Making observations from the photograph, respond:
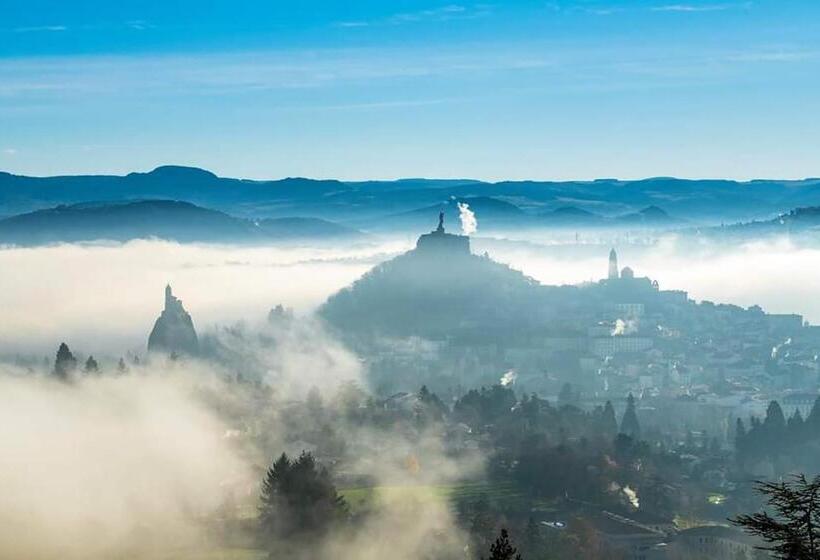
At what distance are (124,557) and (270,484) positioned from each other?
1102 centimetres

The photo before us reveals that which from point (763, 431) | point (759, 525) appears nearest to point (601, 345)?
point (763, 431)

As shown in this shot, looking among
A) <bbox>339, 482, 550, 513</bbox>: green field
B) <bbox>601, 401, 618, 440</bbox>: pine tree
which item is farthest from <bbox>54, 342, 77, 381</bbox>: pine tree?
<bbox>601, 401, 618, 440</bbox>: pine tree

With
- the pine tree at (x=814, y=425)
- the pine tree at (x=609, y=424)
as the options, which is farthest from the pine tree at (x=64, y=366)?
the pine tree at (x=814, y=425)

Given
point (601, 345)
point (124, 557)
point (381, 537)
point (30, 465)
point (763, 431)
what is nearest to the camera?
point (124, 557)

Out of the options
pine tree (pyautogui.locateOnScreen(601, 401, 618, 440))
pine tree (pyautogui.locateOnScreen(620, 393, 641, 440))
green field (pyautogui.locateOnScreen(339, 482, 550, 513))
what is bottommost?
pine tree (pyautogui.locateOnScreen(620, 393, 641, 440))

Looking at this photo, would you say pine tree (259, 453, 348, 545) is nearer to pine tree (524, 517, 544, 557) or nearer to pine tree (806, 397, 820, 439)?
pine tree (524, 517, 544, 557)

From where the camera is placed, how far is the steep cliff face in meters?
174

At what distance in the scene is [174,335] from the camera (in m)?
177

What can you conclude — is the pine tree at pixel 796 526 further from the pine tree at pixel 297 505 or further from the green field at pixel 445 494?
the green field at pixel 445 494

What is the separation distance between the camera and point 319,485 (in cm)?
8038

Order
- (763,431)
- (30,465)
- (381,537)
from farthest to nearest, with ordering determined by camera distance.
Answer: (763,431), (30,465), (381,537)

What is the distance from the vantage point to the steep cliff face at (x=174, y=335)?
174 m

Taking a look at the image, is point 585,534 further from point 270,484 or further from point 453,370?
point 453,370

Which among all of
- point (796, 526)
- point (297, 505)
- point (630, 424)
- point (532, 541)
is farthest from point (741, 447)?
point (796, 526)
